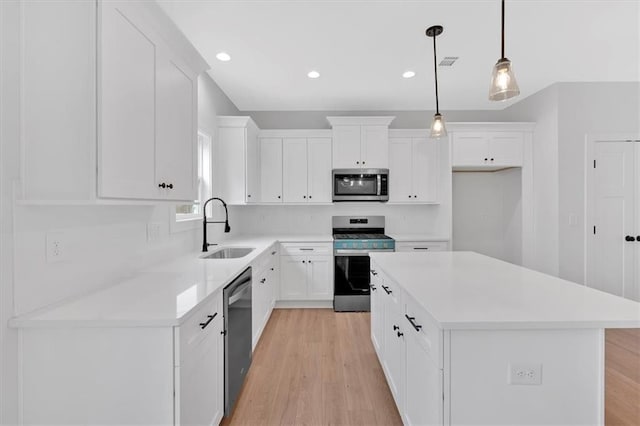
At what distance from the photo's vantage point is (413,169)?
4.21 metres

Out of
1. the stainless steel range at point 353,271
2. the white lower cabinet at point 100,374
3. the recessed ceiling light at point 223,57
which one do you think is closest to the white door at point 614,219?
the stainless steel range at point 353,271

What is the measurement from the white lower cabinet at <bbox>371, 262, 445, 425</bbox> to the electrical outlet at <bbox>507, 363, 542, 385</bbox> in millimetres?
269

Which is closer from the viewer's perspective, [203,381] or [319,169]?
[203,381]

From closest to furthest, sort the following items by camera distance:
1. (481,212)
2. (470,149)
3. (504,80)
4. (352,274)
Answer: (504,80) → (352,274) → (470,149) → (481,212)

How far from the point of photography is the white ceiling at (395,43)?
2.20 m

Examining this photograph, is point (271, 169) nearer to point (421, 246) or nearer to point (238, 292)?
point (421, 246)

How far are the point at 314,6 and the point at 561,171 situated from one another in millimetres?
3424

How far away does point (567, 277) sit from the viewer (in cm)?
369

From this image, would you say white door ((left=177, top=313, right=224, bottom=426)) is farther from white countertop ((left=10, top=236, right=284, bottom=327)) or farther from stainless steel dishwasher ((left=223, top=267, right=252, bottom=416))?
white countertop ((left=10, top=236, right=284, bottom=327))

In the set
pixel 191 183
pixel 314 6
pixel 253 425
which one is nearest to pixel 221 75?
pixel 314 6

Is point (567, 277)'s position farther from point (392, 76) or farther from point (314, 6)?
point (314, 6)

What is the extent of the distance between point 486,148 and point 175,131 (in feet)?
12.5

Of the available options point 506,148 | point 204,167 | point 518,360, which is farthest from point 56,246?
point 506,148

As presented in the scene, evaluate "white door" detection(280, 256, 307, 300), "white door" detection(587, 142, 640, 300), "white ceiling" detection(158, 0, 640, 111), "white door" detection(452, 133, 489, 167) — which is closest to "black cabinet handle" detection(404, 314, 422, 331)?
"white ceiling" detection(158, 0, 640, 111)
